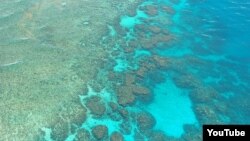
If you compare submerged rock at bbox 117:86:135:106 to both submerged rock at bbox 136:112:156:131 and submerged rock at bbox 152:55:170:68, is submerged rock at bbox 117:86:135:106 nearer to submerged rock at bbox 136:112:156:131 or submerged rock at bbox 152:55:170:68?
submerged rock at bbox 136:112:156:131

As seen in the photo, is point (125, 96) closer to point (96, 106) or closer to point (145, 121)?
point (96, 106)

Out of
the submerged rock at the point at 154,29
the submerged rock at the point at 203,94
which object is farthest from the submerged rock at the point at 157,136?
the submerged rock at the point at 154,29

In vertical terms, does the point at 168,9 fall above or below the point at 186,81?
above

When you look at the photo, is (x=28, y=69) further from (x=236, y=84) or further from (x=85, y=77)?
(x=236, y=84)

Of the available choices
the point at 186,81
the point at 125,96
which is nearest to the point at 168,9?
the point at 186,81

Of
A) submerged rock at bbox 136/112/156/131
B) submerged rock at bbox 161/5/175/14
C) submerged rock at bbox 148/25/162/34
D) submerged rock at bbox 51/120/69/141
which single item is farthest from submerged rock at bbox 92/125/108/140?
submerged rock at bbox 161/5/175/14

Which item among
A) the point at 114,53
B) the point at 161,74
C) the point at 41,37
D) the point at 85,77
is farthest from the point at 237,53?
the point at 41,37
